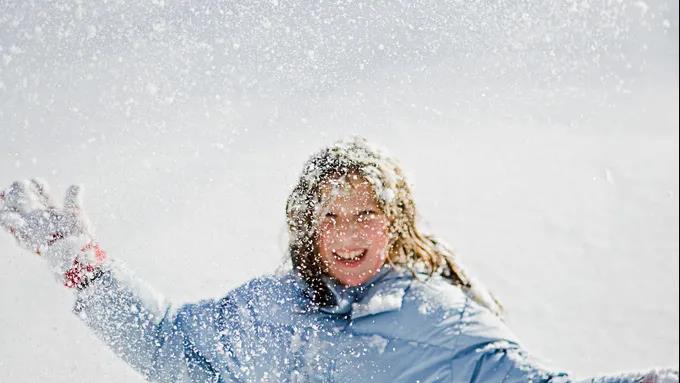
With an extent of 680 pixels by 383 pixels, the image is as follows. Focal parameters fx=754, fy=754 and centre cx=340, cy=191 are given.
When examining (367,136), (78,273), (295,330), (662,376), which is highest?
(367,136)

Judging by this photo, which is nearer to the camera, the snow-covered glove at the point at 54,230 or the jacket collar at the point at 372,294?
the jacket collar at the point at 372,294

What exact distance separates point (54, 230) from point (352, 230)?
96 cm

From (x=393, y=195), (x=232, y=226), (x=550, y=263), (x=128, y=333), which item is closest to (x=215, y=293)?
(x=232, y=226)

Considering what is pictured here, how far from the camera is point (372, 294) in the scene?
2242 millimetres

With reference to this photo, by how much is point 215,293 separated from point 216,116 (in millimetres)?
1490

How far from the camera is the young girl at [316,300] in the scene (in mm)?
2213

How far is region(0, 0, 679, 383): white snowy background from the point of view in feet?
12.2

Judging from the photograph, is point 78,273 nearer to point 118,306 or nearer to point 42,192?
point 118,306

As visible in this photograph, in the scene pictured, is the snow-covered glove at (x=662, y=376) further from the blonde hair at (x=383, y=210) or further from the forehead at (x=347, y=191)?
the forehead at (x=347, y=191)

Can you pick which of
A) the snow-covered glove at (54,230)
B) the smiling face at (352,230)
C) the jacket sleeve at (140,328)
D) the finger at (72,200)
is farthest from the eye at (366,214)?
the finger at (72,200)

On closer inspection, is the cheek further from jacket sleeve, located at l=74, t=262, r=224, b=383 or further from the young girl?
jacket sleeve, located at l=74, t=262, r=224, b=383

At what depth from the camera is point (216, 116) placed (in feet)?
15.3

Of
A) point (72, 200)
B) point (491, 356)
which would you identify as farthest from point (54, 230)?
point (491, 356)

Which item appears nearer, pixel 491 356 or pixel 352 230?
pixel 491 356
